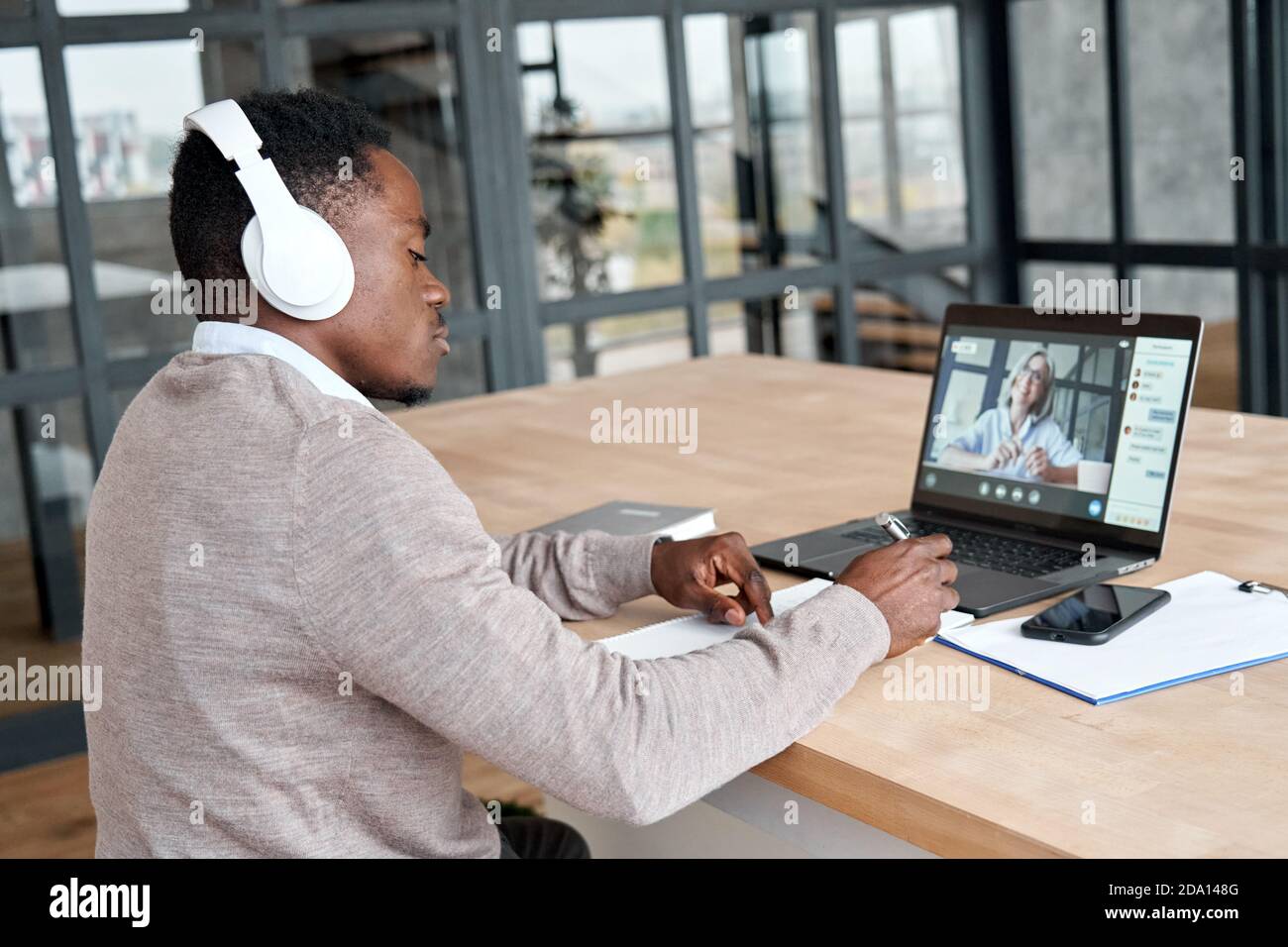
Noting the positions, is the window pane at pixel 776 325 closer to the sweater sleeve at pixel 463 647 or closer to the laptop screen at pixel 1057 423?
the laptop screen at pixel 1057 423

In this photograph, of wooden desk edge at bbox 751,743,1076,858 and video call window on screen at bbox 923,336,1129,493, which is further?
video call window on screen at bbox 923,336,1129,493

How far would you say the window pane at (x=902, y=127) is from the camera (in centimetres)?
456

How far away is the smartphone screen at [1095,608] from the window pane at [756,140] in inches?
119

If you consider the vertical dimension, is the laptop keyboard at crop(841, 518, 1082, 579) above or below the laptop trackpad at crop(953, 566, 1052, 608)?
above

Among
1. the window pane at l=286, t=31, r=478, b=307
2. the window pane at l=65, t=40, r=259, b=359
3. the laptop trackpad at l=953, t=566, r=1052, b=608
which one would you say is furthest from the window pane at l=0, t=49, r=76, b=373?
the laptop trackpad at l=953, t=566, r=1052, b=608

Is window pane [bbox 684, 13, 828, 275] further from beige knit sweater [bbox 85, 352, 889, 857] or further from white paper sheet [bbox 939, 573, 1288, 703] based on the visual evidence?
beige knit sweater [bbox 85, 352, 889, 857]

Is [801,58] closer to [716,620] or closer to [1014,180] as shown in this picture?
[1014,180]

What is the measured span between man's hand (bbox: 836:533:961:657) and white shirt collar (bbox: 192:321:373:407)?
50 cm

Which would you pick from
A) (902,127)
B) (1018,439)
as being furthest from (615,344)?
(1018,439)

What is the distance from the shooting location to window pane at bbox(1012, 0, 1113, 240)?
4551 millimetres

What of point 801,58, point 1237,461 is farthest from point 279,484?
point 801,58

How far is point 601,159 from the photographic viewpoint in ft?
13.6
